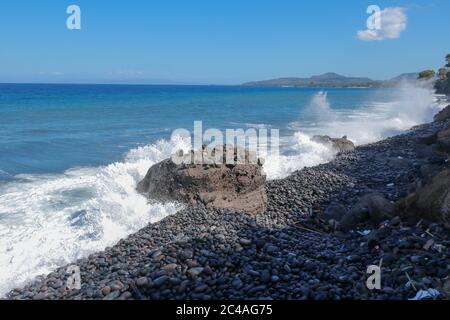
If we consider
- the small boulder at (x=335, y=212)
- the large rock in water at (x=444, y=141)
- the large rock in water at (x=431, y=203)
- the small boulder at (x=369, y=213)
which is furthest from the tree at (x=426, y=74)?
the large rock in water at (x=431, y=203)

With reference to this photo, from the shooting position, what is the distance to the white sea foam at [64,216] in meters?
7.32

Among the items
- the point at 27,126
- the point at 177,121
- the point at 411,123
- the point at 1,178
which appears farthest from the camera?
the point at 177,121

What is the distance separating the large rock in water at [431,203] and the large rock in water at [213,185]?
326cm

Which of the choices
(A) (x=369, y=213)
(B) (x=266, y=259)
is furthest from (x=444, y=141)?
(B) (x=266, y=259)

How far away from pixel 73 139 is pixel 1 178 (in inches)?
344

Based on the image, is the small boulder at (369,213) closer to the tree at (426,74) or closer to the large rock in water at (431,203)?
the large rock in water at (431,203)

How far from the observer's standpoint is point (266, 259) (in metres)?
5.85

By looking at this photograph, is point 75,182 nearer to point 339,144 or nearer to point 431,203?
point 431,203

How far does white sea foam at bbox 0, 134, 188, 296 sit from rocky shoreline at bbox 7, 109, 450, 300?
739mm

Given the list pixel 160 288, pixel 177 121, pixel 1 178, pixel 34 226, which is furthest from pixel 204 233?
pixel 177 121

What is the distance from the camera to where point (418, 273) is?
16.1 feet

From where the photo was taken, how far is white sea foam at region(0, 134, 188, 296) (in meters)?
7.32

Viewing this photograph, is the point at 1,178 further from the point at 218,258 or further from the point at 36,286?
the point at 218,258

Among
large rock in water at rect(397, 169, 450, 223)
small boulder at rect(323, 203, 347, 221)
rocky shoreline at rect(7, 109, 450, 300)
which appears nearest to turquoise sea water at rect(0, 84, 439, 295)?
rocky shoreline at rect(7, 109, 450, 300)
